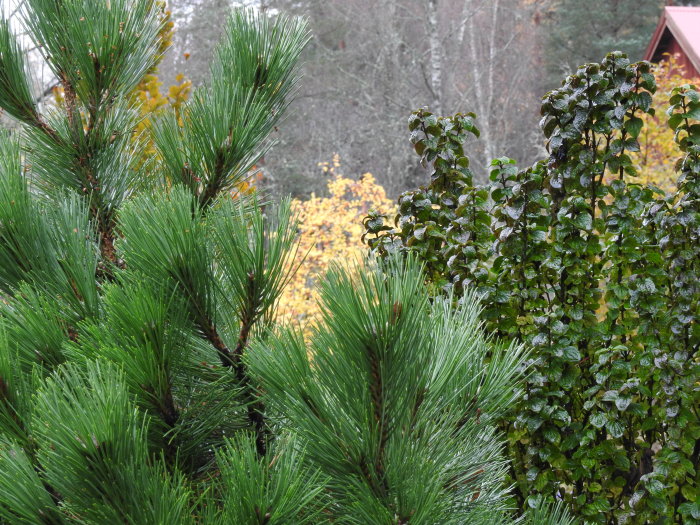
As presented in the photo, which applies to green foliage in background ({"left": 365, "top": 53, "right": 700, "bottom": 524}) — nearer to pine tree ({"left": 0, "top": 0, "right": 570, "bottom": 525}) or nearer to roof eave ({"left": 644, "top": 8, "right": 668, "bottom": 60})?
pine tree ({"left": 0, "top": 0, "right": 570, "bottom": 525})

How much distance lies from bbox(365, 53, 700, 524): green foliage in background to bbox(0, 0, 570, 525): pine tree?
2.85ft

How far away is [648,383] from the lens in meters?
2.47

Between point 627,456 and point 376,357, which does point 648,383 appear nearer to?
point 627,456

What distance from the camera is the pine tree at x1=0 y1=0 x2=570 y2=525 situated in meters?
1.01

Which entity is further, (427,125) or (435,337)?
(427,125)

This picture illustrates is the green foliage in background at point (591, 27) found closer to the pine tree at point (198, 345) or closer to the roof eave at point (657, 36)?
the roof eave at point (657, 36)

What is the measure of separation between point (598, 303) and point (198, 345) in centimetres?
154

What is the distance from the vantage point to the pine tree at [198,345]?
1008mm

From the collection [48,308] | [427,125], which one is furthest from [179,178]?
[427,125]

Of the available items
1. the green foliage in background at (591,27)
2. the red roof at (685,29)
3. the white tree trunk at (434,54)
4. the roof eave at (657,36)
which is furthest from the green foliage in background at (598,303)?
the green foliage in background at (591,27)

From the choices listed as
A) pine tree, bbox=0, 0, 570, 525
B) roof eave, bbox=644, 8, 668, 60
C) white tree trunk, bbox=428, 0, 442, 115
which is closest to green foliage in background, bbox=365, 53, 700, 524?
pine tree, bbox=0, 0, 570, 525

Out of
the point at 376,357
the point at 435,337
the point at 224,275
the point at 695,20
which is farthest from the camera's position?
the point at 695,20

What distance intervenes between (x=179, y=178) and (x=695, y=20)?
14.4 m

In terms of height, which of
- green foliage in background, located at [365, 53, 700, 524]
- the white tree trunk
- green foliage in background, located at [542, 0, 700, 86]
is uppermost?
green foliage in background, located at [542, 0, 700, 86]
